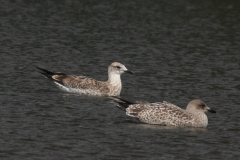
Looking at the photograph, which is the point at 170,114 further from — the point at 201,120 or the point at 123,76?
the point at 123,76

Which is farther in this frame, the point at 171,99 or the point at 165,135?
the point at 171,99

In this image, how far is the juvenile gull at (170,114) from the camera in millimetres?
16672

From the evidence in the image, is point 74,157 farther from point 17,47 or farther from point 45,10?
point 45,10

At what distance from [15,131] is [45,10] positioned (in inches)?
1076

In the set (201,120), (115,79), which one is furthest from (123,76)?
(201,120)

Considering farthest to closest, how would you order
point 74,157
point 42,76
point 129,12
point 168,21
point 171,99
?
1. point 129,12
2. point 168,21
3. point 42,76
4. point 171,99
5. point 74,157

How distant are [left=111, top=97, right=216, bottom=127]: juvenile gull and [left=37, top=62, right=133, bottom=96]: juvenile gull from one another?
12.1 feet

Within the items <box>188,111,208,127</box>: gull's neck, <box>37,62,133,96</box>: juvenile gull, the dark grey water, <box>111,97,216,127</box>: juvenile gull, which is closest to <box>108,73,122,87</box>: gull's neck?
<box>37,62,133,96</box>: juvenile gull

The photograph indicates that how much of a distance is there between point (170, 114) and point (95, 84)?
178 inches

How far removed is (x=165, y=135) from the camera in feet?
51.3

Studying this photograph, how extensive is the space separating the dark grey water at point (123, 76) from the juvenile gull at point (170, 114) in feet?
0.82

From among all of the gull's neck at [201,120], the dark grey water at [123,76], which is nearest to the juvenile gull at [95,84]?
the dark grey water at [123,76]

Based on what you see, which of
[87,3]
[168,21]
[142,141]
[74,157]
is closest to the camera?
[74,157]

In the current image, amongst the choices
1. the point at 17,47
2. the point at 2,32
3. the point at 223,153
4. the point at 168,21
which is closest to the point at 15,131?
the point at 223,153
